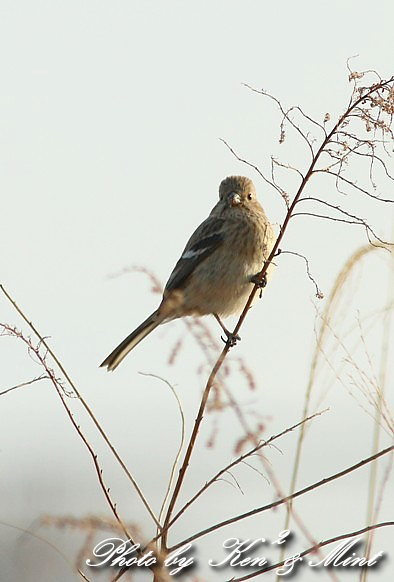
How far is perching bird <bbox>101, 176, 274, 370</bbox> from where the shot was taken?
5895mm

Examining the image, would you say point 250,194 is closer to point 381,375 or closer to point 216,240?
point 216,240

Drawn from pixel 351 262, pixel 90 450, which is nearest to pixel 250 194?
pixel 351 262

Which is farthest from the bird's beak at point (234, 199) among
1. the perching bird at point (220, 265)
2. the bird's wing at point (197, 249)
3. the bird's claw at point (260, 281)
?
the bird's claw at point (260, 281)

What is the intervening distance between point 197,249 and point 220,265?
0.31m

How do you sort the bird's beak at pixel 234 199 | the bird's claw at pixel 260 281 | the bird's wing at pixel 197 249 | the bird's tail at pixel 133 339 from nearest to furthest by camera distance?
the bird's claw at pixel 260 281
the bird's tail at pixel 133 339
the bird's wing at pixel 197 249
the bird's beak at pixel 234 199

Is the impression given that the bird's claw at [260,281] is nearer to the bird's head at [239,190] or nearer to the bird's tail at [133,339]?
the bird's tail at [133,339]

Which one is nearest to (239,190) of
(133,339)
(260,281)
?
(133,339)

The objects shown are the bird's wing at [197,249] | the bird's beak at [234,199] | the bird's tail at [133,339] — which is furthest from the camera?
the bird's beak at [234,199]

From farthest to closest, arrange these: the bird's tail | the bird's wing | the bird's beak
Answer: the bird's beak, the bird's wing, the bird's tail

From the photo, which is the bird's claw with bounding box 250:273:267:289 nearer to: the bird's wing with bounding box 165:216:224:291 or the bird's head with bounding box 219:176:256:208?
the bird's wing with bounding box 165:216:224:291

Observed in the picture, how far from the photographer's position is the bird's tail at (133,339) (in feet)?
19.3

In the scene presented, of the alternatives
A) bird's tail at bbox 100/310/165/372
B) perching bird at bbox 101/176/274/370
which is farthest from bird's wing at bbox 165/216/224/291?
bird's tail at bbox 100/310/165/372

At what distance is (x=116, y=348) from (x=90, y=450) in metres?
3.16

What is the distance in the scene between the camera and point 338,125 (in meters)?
3.15
